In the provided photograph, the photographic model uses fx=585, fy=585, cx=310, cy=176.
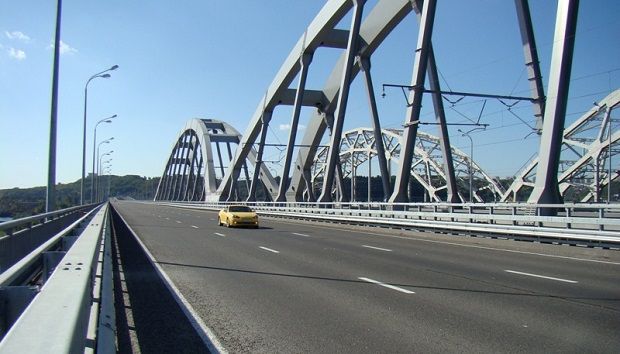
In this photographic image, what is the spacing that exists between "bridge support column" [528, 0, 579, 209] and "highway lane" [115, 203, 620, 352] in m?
5.26

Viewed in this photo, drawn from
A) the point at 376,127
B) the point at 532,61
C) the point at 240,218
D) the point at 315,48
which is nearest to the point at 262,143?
the point at 315,48

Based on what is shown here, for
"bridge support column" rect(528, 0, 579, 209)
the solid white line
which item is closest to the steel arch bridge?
"bridge support column" rect(528, 0, 579, 209)

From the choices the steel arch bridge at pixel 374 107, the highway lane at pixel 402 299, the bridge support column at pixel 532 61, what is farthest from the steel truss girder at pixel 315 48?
the highway lane at pixel 402 299

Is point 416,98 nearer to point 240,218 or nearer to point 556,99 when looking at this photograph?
point 556,99

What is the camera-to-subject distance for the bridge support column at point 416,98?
30469mm

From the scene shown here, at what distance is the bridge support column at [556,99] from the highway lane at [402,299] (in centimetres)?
526

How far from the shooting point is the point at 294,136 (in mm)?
50625

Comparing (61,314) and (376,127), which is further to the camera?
(376,127)

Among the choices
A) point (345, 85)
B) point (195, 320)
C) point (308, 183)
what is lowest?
point (195, 320)

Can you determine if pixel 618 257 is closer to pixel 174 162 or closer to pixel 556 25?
pixel 556 25

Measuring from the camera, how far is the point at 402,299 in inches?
362

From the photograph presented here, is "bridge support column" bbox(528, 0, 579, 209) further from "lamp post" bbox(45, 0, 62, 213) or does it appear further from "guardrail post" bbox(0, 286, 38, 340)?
"guardrail post" bbox(0, 286, 38, 340)

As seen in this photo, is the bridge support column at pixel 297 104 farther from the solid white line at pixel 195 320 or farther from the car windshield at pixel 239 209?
the solid white line at pixel 195 320

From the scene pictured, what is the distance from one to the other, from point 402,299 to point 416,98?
22.4 meters
